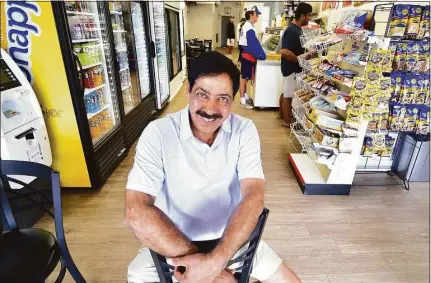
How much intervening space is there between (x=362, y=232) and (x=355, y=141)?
72 centimetres

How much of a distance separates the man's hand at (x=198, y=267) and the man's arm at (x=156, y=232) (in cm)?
3

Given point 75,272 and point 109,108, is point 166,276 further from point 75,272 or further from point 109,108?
point 109,108

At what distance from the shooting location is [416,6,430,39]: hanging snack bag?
1.98m

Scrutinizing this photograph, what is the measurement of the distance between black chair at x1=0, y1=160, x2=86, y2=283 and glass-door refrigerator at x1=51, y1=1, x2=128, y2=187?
1.08 metres

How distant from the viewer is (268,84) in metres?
4.69

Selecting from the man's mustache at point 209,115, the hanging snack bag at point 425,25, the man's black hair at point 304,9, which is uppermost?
the man's black hair at point 304,9

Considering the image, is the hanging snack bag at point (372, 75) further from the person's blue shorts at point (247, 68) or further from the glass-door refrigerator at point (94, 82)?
the person's blue shorts at point (247, 68)

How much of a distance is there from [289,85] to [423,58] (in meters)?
1.94

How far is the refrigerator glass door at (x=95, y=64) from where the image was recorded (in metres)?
2.41

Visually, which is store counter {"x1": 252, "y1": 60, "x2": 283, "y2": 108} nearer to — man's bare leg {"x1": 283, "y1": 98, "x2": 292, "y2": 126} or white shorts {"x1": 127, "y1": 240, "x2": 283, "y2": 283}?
man's bare leg {"x1": 283, "y1": 98, "x2": 292, "y2": 126}

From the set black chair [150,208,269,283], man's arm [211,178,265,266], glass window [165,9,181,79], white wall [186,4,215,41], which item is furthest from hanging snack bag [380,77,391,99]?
white wall [186,4,215,41]

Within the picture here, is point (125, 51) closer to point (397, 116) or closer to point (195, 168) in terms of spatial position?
point (195, 168)

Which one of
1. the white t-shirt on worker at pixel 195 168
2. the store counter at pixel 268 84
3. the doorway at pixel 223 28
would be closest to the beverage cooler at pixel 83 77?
the white t-shirt on worker at pixel 195 168

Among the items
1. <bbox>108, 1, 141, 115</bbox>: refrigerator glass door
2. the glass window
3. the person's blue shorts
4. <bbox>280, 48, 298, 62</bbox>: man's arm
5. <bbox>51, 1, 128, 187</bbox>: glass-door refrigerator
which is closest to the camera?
<bbox>51, 1, 128, 187</bbox>: glass-door refrigerator
